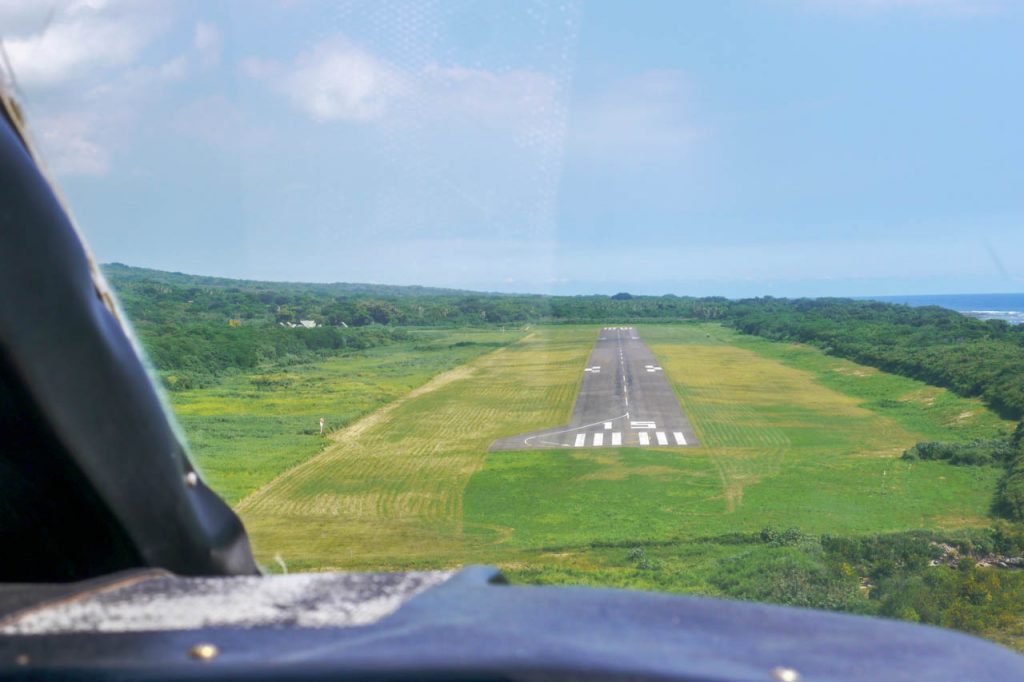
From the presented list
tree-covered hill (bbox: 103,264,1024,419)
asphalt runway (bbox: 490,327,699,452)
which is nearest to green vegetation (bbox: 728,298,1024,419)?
tree-covered hill (bbox: 103,264,1024,419)

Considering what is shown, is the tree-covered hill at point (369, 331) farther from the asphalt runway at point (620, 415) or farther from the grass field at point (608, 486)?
the asphalt runway at point (620, 415)

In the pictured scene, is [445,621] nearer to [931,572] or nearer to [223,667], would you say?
[223,667]

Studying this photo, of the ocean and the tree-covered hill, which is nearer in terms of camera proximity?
the tree-covered hill

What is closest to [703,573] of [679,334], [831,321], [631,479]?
[631,479]

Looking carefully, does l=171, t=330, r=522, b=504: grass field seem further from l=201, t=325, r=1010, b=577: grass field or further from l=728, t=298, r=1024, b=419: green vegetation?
l=728, t=298, r=1024, b=419: green vegetation

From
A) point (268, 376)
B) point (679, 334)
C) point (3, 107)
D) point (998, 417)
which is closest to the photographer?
point (3, 107)

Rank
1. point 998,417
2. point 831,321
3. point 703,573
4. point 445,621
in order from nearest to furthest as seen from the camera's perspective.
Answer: point 445,621 → point 703,573 → point 998,417 → point 831,321

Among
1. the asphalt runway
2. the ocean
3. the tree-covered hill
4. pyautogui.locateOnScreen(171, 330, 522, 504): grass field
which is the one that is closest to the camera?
pyautogui.locateOnScreen(171, 330, 522, 504): grass field
